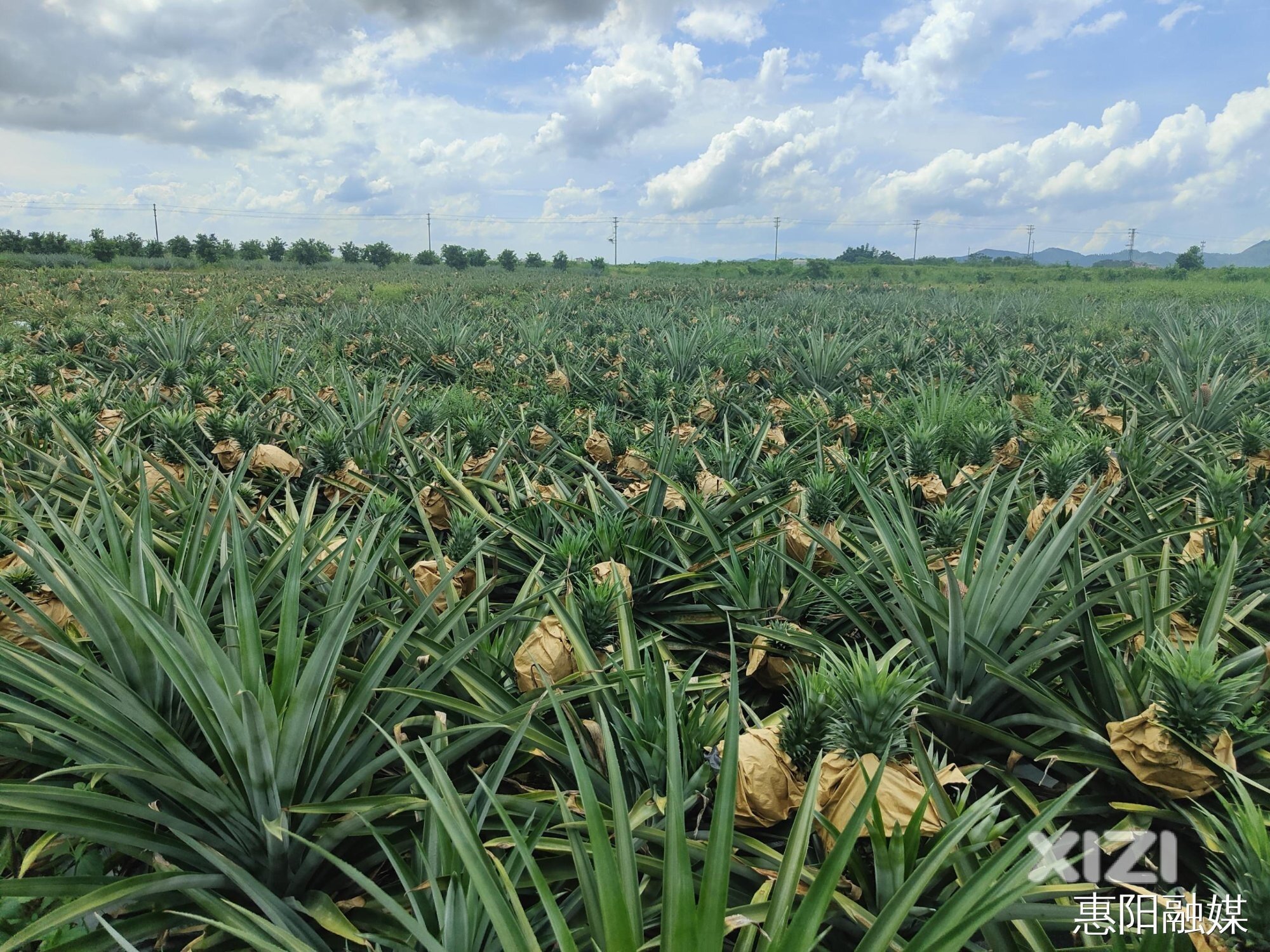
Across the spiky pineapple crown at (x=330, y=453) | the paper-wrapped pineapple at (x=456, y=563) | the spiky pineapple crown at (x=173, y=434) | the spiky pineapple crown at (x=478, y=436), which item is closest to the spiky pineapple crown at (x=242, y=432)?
the spiky pineapple crown at (x=173, y=434)

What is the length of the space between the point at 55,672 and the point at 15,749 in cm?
28

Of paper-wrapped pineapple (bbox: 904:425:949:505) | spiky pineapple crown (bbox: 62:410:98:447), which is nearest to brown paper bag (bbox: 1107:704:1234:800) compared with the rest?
paper-wrapped pineapple (bbox: 904:425:949:505)

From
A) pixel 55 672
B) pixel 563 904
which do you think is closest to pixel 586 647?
pixel 563 904

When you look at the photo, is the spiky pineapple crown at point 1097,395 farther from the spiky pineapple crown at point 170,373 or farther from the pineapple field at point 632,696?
the spiky pineapple crown at point 170,373

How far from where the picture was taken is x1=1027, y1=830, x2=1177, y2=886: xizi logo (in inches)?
45.0

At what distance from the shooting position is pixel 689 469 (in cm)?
272

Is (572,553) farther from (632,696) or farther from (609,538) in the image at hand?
(632,696)

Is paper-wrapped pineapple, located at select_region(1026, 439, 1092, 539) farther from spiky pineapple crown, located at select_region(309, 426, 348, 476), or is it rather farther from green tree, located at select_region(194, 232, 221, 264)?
green tree, located at select_region(194, 232, 221, 264)

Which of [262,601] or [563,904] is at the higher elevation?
[262,601]

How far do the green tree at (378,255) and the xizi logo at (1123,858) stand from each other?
42214mm

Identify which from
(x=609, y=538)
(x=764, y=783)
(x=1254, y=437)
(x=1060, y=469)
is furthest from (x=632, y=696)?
(x=1254, y=437)

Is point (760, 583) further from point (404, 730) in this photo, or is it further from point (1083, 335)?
point (1083, 335)

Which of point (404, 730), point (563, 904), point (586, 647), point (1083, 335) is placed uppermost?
point (1083, 335)

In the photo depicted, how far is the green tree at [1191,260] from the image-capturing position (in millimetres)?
32219
